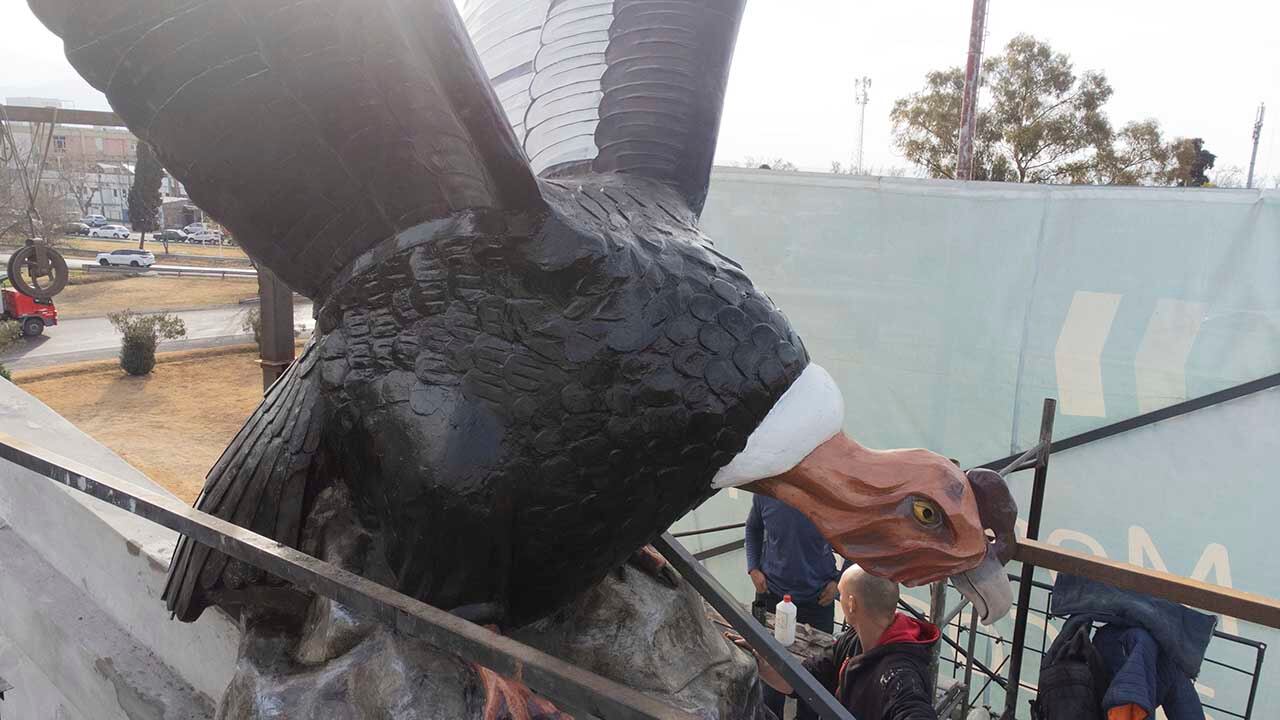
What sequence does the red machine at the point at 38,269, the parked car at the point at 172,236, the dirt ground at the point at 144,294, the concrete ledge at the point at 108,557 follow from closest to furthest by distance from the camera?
the concrete ledge at the point at 108,557, the red machine at the point at 38,269, the dirt ground at the point at 144,294, the parked car at the point at 172,236

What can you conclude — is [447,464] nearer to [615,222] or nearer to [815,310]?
[615,222]

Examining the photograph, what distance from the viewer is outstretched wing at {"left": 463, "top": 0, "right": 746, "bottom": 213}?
129 cm

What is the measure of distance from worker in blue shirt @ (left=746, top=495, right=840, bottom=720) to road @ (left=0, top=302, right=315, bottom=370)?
7.87 m

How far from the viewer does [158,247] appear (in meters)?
23.7

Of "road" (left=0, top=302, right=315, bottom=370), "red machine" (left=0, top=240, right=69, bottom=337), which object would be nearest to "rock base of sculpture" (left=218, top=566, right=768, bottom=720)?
"red machine" (left=0, top=240, right=69, bottom=337)

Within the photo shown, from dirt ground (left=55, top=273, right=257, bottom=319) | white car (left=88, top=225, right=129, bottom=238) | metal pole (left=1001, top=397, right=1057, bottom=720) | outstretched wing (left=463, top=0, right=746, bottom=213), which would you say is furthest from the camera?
white car (left=88, top=225, right=129, bottom=238)

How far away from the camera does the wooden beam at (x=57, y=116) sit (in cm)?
338

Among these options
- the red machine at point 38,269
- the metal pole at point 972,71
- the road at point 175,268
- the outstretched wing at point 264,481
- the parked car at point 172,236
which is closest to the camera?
the outstretched wing at point 264,481

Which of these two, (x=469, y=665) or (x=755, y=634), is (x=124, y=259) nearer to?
(x=469, y=665)

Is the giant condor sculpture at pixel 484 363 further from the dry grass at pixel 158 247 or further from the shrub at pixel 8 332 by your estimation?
the dry grass at pixel 158 247

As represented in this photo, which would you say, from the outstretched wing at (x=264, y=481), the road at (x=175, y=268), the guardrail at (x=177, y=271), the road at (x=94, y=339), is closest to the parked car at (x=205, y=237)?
the road at (x=175, y=268)

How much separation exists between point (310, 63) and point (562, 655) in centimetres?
91

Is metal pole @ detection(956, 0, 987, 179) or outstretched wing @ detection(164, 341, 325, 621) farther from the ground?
metal pole @ detection(956, 0, 987, 179)

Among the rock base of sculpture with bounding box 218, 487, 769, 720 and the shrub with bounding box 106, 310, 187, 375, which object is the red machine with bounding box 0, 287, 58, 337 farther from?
the rock base of sculpture with bounding box 218, 487, 769, 720
